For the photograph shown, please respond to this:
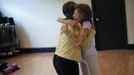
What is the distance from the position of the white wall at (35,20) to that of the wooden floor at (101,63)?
0.46m

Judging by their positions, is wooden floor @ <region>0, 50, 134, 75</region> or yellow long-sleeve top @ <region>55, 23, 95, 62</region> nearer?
yellow long-sleeve top @ <region>55, 23, 95, 62</region>

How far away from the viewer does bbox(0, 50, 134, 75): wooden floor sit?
190 inches

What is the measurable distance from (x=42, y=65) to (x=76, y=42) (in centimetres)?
358

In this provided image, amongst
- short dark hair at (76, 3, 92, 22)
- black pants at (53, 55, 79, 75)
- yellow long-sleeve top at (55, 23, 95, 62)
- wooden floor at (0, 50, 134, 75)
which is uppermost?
short dark hair at (76, 3, 92, 22)

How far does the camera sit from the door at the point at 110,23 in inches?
256

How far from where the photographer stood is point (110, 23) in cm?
662

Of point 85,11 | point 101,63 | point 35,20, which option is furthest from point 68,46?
point 35,20

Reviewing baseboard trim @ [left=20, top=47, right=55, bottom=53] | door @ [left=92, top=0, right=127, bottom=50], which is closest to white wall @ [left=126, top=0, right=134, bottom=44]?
door @ [left=92, top=0, right=127, bottom=50]

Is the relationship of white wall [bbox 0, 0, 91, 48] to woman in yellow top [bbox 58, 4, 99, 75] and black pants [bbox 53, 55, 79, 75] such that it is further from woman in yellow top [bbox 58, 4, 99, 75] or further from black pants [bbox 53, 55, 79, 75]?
black pants [bbox 53, 55, 79, 75]

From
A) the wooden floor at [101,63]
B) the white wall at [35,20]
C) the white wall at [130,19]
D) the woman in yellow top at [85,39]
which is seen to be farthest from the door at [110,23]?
the woman in yellow top at [85,39]

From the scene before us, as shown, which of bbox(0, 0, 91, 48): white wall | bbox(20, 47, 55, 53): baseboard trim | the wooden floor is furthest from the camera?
bbox(20, 47, 55, 53): baseboard trim

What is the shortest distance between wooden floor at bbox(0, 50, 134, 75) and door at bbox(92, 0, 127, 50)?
30 cm

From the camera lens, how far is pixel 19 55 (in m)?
7.15

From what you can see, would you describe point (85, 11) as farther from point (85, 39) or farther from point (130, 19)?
point (130, 19)
